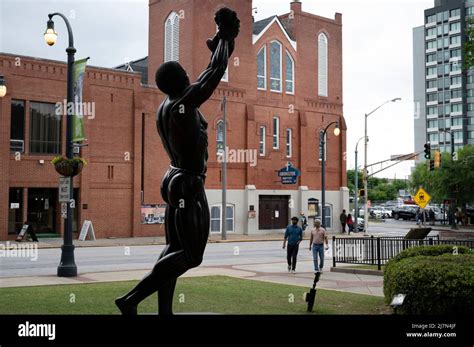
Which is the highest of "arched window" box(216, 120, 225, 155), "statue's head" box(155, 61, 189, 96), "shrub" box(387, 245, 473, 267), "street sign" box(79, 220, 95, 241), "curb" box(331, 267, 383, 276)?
"arched window" box(216, 120, 225, 155)

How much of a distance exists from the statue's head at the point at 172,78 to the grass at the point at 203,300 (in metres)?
4.31

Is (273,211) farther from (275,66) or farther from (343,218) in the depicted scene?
(275,66)

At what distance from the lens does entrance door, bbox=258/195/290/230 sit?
146 ft

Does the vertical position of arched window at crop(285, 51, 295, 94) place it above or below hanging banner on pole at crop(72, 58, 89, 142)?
A: above

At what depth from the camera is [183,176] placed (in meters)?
7.25

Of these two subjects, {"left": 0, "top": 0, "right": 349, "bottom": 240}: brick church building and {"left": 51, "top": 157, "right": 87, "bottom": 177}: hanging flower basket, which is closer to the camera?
{"left": 51, "top": 157, "right": 87, "bottom": 177}: hanging flower basket

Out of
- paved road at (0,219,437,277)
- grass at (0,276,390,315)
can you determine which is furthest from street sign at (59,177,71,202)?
grass at (0,276,390,315)

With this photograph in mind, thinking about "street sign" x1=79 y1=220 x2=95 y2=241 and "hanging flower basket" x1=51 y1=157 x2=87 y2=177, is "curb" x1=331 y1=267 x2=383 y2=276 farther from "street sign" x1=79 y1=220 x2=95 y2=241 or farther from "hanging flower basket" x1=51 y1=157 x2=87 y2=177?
"street sign" x1=79 y1=220 x2=95 y2=241

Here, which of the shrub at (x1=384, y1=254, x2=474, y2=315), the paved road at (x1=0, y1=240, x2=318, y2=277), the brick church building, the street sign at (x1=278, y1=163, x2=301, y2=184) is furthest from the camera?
the street sign at (x1=278, y1=163, x2=301, y2=184)

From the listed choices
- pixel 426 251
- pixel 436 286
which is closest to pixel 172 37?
pixel 426 251

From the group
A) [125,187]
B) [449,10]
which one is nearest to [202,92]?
[125,187]

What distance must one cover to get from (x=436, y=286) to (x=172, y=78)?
5.29m

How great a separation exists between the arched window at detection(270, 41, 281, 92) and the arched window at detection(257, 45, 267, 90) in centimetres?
65

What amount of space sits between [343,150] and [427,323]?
44121 mm
